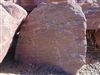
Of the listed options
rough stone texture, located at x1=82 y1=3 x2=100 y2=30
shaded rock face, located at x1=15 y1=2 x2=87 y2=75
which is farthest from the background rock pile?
rough stone texture, located at x1=82 y1=3 x2=100 y2=30

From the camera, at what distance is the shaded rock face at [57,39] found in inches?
78.6

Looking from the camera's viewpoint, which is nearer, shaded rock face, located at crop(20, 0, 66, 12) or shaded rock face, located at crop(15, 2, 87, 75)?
shaded rock face, located at crop(15, 2, 87, 75)

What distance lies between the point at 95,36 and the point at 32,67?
1089 mm

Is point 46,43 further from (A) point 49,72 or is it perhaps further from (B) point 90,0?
(B) point 90,0

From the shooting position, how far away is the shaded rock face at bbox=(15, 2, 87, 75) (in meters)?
2.00

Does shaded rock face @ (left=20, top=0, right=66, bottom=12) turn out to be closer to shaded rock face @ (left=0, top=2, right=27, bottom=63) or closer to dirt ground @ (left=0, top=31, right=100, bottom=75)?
shaded rock face @ (left=0, top=2, right=27, bottom=63)

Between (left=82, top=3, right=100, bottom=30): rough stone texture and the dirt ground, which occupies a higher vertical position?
(left=82, top=3, right=100, bottom=30): rough stone texture

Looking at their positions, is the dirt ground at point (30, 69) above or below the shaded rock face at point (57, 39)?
below

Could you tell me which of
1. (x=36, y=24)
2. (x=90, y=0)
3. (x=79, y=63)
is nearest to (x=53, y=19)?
(x=36, y=24)

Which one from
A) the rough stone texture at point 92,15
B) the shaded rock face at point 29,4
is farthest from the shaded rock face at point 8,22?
the rough stone texture at point 92,15

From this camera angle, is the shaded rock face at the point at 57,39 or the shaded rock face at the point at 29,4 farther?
the shaded rock face at the point at 29,4

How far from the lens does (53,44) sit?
6.62 ft

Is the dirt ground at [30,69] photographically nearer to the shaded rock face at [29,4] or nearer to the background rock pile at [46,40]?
the background rock pile at [46,40]

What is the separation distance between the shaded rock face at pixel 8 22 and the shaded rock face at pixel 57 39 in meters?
0.15
